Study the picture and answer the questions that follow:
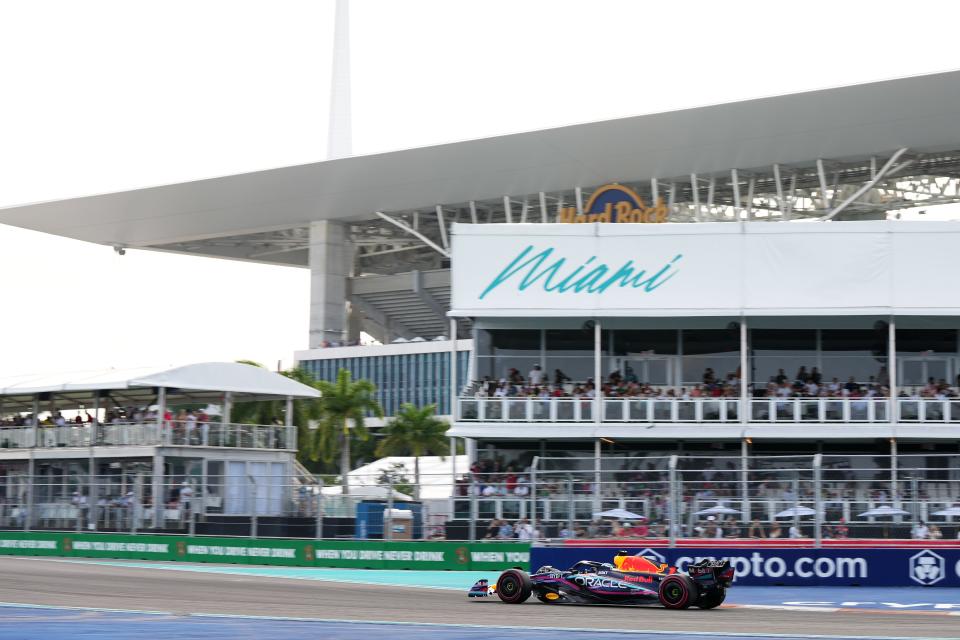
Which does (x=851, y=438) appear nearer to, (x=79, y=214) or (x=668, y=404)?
(x=668, y=404)

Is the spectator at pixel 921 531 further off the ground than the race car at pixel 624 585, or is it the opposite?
the spectator at pixel 921 531

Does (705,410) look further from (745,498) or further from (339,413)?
(339,413)

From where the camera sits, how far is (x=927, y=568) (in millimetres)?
25250

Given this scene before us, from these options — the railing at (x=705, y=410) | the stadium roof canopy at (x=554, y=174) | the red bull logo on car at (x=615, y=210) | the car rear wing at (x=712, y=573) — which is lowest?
the car rear wing at (x=712, y=573)

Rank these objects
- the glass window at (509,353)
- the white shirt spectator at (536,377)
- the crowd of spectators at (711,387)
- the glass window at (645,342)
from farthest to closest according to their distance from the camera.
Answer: the glass window at (509,353) < the glass window at (645,342) < the white shirt spectator at (536,377) < the crowd of spectators at (711,387)

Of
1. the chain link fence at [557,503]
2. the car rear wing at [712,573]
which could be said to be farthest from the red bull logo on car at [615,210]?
the car rear wing at [712,573]

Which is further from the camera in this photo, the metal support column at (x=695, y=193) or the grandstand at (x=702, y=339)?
the metal support column at (x=695, y=193)

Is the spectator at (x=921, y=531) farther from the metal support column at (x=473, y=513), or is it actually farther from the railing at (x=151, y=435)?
the railing at (x=151, y=435)

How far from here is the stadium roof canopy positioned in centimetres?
6619

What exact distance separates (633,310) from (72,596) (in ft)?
69.6

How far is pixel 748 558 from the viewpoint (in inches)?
1026

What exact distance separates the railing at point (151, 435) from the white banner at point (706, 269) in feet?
26.4

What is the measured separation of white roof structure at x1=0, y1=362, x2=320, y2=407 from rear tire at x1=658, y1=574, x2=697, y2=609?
80.9 feet

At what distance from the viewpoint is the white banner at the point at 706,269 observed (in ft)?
127
